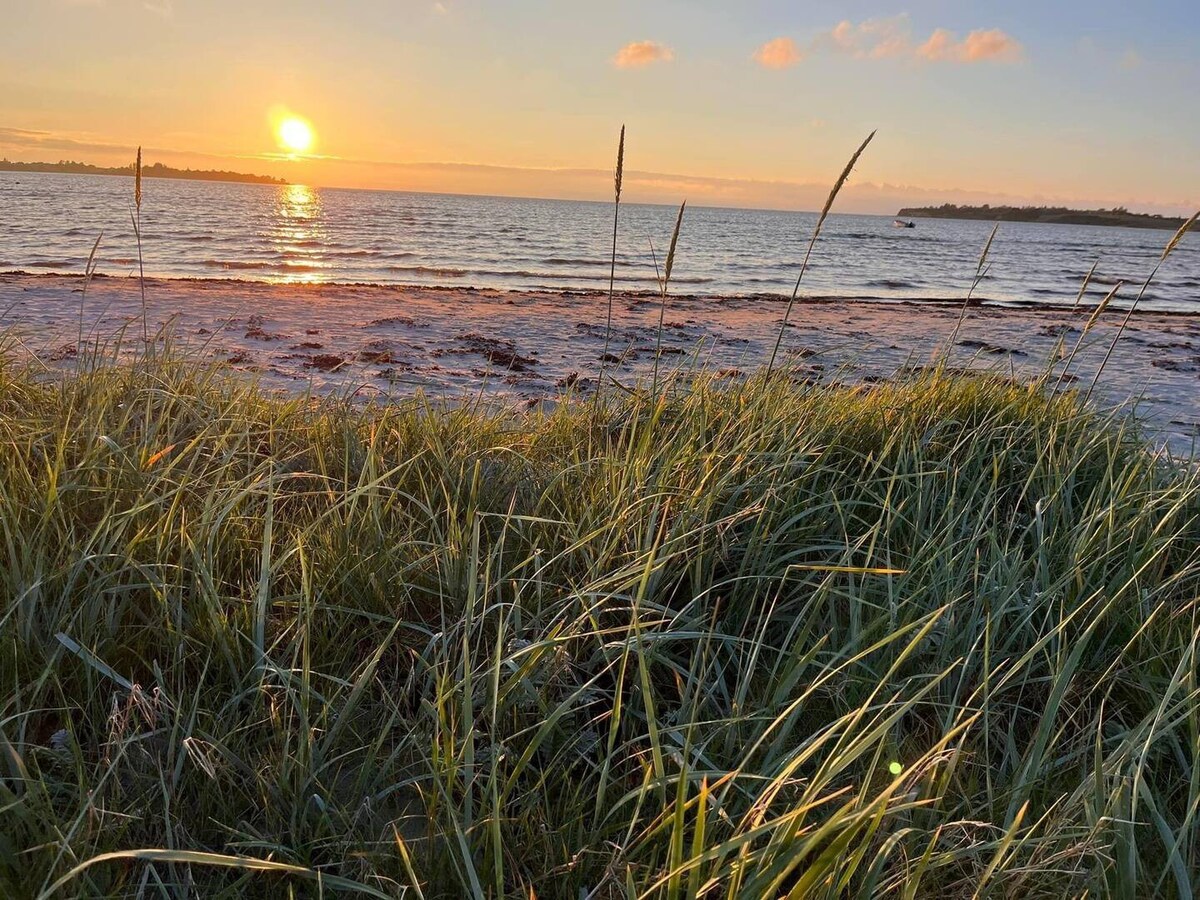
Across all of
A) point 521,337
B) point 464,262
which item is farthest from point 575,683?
point 464,262

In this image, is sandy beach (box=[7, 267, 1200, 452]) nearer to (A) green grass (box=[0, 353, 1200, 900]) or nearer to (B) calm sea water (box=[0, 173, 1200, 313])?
(A) green grass (box=[0, 353, 1200, 900])

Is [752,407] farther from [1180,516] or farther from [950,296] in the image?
[950,296]

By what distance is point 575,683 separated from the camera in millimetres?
1695

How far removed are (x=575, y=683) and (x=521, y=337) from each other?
25.5 feet

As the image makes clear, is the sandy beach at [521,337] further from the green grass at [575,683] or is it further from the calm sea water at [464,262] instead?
the calm sea water at [464,262]

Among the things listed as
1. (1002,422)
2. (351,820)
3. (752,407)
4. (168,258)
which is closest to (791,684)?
(351,820)

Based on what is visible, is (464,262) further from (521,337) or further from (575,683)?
(575,683)

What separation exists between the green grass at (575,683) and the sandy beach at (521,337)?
1.97 meters

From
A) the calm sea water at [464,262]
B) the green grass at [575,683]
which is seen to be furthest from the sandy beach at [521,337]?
the calm sea water at [464,262]

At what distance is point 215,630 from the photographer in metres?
1.48

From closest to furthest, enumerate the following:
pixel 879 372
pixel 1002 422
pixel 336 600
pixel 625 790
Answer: pixel 625 790, pixel 336 600, pixel 1002 422, pixel 879 372

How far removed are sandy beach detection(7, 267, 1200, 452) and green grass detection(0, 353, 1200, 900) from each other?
6.47ft

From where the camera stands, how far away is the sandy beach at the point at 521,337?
648 centimetres

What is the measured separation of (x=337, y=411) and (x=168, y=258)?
58.6 ft
